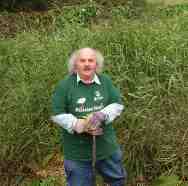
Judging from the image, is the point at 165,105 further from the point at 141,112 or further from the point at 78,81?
the point at 78,81

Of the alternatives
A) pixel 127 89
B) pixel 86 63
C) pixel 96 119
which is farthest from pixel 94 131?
pixel 127 89

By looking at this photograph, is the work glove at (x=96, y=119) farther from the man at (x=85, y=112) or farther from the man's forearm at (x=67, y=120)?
the man's forearm at (x=67, y=120)

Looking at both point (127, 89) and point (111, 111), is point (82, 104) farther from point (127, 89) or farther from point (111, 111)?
point (127, 89)

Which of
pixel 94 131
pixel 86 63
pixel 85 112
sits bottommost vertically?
pixel 94 131

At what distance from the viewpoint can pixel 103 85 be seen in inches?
153

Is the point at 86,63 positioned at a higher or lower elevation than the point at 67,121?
higher

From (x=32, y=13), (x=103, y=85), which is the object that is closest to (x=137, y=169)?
(x=103, y=85)

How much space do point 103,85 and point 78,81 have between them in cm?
19

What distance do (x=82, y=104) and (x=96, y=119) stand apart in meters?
0.21

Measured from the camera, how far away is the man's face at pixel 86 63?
3.79 meters

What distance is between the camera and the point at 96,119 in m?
3.67

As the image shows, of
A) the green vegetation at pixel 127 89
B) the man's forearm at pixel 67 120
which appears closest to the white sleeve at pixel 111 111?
the man's forearm at pixel 67 120

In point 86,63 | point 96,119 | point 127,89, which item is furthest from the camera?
point 127,89

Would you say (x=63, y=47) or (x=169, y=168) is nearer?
(x=169, y=168)
